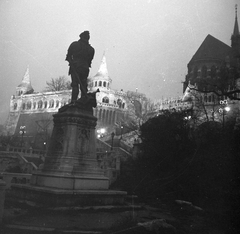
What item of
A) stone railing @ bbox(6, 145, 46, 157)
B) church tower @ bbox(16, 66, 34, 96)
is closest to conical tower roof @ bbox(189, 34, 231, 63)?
stone railing @ bbox(6, 145, 46, 157)

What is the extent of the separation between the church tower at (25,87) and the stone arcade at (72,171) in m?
88.7

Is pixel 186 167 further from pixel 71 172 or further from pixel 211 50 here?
pixel 211 50

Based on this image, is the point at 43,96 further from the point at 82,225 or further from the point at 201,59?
the point at 82,225

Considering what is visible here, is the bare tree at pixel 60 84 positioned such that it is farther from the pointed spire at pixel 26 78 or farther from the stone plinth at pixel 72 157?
the stone plinth at pixel 72 157

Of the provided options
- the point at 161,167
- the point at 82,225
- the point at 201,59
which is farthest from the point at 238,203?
the point at 201,59

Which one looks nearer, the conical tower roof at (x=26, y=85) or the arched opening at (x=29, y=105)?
the arched opening at (x=29, y=105)

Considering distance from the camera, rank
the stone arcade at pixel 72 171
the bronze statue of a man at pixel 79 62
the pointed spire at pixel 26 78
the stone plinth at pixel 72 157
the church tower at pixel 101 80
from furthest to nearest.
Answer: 1. the pointed spire at pixel 26 78
2. the church tower at pixel 101 80
3. the bronze statue of a man at pixel 79 62
4. the stone plinth at pixel 72 157
5. the stone arcade at pixel 72 171

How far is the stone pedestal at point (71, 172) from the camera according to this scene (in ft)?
25.1

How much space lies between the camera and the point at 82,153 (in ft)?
29.9

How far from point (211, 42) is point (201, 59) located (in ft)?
22.3

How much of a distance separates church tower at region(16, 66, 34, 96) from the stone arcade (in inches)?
3493

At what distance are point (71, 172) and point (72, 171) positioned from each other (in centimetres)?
6

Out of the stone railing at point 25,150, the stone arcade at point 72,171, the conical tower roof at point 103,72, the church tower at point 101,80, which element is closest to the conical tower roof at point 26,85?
the church tower at point 101,80

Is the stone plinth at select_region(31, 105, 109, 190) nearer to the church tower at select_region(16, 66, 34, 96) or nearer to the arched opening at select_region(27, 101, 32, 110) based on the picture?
the arched opening at select_region(27, 101, 32, 110)
